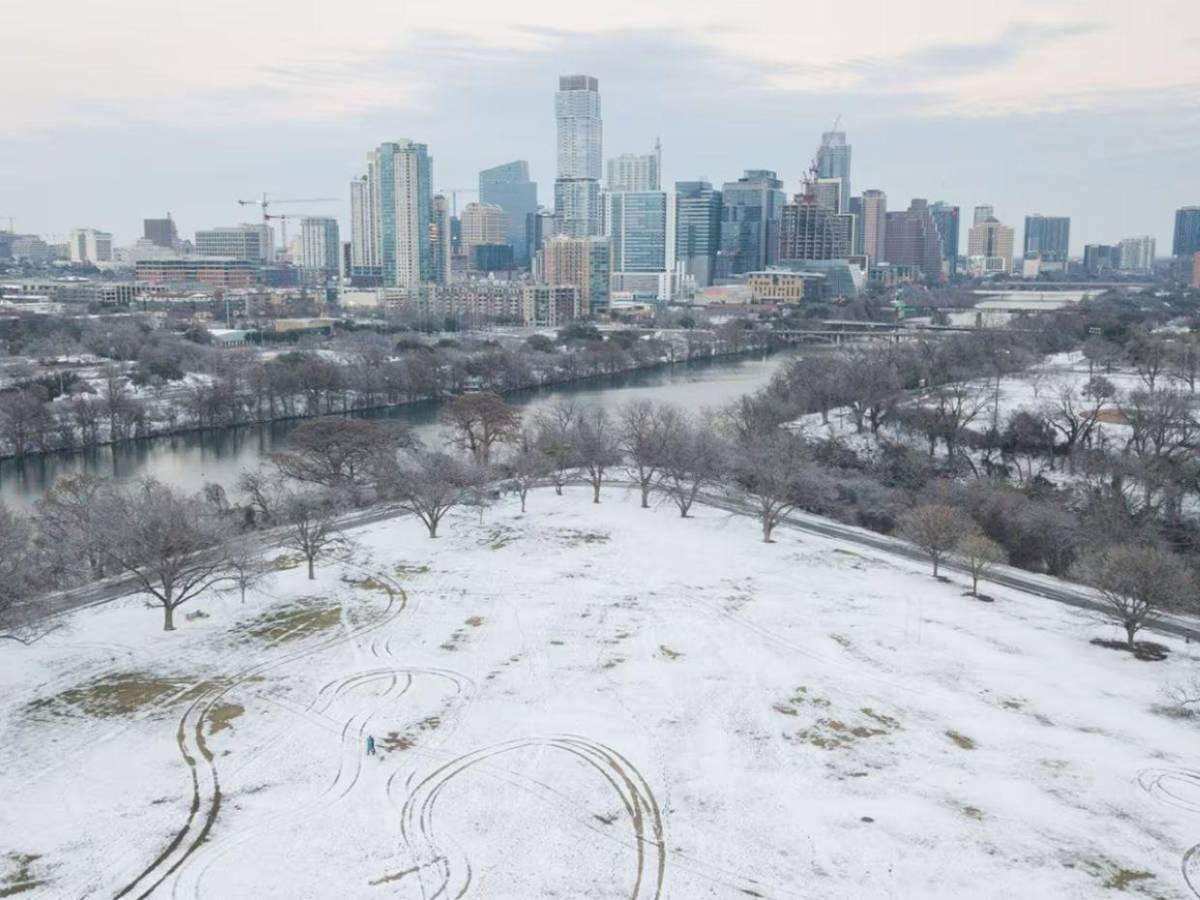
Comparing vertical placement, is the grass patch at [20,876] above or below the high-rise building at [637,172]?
below

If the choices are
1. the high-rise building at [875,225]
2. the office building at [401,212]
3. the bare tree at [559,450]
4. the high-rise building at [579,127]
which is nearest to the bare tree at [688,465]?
the bare tree at [559,450]

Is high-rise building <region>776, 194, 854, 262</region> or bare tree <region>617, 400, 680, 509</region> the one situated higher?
high-rise building <region>776, 194, 854, 262</region>

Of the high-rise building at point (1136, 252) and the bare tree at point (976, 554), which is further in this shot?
the high-rise building at point (1136, 252)

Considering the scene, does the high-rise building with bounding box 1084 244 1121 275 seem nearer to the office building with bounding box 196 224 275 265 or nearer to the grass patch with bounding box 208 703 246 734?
the office building with bounding box 196 224 275 265

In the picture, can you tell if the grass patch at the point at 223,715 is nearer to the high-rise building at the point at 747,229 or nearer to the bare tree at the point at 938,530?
the bare tree at the point at 938,530

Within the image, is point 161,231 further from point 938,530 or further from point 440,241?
point 938,530

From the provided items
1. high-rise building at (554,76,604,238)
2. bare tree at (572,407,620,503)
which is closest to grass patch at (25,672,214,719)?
bare tree at (572,407,620,503)

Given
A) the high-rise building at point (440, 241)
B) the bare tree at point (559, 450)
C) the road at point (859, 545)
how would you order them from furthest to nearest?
the high-rise building at point (440, 241) → the bare tree at point (559, 450) → the road at point (859, 545)
